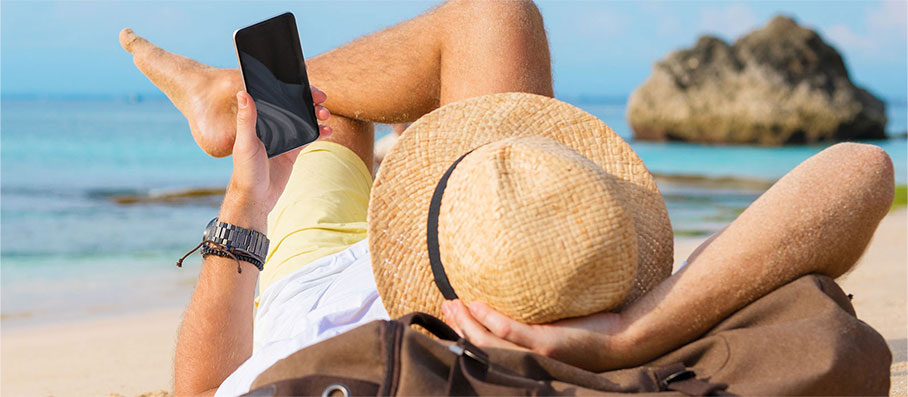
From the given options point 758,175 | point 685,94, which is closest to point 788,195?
point 758,175

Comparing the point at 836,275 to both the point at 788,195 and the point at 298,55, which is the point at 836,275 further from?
the point at 298,55

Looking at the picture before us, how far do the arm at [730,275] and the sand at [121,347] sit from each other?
1.30m

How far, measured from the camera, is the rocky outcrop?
20828 mm

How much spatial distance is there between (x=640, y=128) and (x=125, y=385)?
2096 centimetres

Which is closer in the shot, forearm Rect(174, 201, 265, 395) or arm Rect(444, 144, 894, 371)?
arm Rect(444, 144, 894, 371)

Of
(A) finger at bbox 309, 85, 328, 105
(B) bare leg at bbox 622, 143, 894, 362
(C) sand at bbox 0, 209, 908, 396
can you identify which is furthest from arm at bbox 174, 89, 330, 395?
(C) sand at bbox 0, 209, 908, 396

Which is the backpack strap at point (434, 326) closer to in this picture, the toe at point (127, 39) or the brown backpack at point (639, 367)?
the brown backpack at point (639, 367)

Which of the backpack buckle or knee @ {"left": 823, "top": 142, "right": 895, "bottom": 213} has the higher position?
knee @ {"left": 823, "top": 142, "right": 895, "bottom": 213}

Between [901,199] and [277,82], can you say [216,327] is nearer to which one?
[277,82]

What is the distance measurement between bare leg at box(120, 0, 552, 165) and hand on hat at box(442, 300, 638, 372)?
1.05m

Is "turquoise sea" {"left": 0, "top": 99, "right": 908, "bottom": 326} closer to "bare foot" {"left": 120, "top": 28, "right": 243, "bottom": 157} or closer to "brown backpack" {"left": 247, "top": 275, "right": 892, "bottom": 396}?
"bare foot" {"left": 120, "top": 28, "right": 243, "bottom": 157}

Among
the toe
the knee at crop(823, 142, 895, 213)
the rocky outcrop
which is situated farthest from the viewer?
the rocky outcrop

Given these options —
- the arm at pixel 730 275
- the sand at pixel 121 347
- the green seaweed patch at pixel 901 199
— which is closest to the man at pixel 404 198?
the arm at pixel 730 275

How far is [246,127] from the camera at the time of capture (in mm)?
2381
